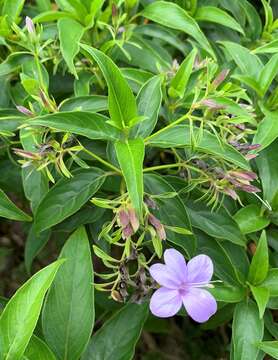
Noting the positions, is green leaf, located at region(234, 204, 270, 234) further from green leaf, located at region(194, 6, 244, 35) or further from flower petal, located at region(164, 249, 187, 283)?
green leaf, located at region(194, 6, 244, 35)

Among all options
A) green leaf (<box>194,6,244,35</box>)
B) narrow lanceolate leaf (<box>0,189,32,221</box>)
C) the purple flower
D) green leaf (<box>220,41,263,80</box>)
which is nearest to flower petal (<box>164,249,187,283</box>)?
the purple flower

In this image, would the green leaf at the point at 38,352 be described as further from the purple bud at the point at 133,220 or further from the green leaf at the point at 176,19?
the green leaf at the point at 176,19

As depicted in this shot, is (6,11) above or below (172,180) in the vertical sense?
above

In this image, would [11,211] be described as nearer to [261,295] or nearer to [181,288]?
[181,288]

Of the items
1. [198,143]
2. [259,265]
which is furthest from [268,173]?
[198,143]

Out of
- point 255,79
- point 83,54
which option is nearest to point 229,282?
point 255,79

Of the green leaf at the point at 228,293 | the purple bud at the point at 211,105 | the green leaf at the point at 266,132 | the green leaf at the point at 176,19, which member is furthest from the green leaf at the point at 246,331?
the green leaf at the point at 176,19

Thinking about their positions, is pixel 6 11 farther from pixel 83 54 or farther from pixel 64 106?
pixel 64 106
